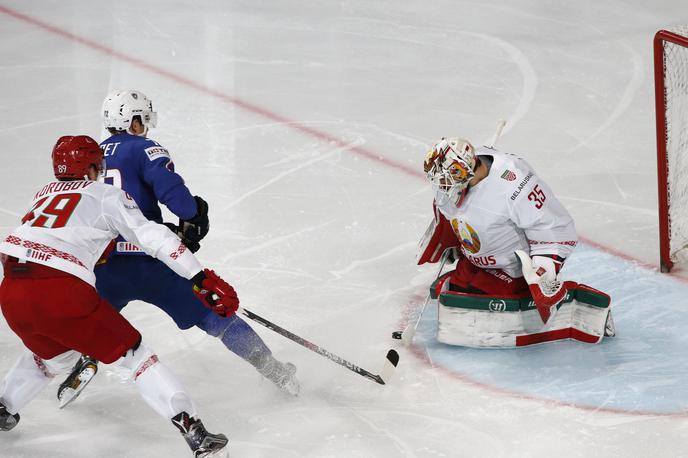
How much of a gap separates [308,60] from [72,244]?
4121mm

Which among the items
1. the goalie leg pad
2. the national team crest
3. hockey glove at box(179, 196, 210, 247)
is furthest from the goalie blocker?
hockey glove at box(179, 196, 210, 247)

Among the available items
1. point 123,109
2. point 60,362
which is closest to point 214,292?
point 60,362

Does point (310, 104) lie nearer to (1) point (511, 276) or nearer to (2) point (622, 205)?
(2) point (622, 205)

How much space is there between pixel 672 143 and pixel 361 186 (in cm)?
152

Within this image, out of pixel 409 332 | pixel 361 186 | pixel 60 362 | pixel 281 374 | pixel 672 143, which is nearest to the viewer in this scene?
pixel 60 362

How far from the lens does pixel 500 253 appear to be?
142 inches

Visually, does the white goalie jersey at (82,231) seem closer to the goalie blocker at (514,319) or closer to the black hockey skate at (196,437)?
the black hockey skate at (196,437)

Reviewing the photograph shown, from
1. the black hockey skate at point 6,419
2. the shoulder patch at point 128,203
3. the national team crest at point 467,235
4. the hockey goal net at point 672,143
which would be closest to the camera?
the shoulder patch at point 128,203

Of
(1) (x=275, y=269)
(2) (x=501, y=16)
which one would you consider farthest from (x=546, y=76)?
(1) (x=275, y=269)

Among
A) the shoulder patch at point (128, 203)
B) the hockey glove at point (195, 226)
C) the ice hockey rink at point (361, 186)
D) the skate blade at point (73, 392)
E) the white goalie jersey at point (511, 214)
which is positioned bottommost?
the skate blade at point (73, 392)

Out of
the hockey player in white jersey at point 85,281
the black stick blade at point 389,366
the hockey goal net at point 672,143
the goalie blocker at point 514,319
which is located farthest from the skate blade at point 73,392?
the hockey goal net at point 672,143

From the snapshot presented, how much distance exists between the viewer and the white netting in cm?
418

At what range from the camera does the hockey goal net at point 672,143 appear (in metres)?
4.16

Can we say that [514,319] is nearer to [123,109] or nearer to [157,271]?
[157,271]
